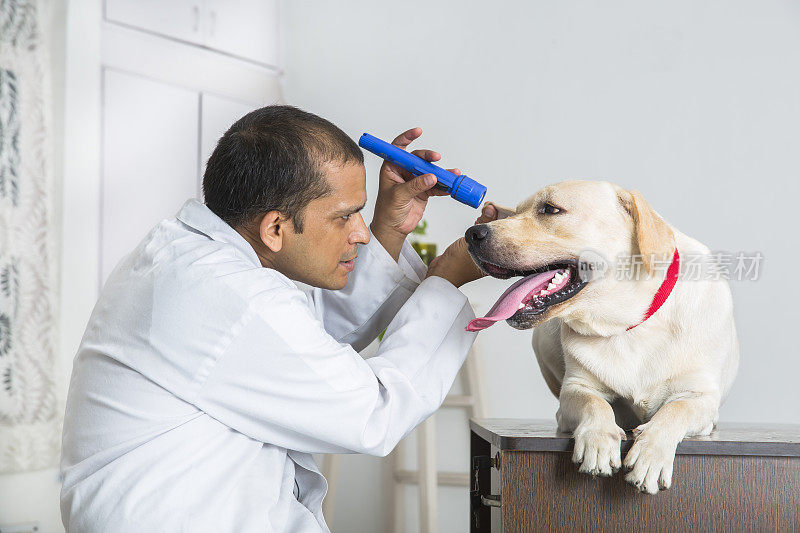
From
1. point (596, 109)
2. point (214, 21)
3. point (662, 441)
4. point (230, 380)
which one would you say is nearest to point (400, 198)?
point (230, 380)

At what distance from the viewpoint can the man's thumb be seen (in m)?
1.07

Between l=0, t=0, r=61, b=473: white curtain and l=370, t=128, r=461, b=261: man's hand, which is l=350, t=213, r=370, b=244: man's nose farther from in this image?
l=0, t=0, r=61, b=473: white curtain

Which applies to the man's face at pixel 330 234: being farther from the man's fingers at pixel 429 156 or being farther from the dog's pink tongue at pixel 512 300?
the dog's pink tongue at pixel 512 300

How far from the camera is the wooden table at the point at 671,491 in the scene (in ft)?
2.75

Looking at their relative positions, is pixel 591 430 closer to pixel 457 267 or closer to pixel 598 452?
pixel 598 452

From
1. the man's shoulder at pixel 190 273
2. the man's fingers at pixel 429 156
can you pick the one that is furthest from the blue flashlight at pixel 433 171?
the man's shoulder at pixel 190 273

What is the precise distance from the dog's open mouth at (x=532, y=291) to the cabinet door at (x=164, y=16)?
2.20 meters

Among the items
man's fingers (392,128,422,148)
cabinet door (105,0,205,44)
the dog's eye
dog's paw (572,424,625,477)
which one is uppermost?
cabinet door (105,0,205,44)

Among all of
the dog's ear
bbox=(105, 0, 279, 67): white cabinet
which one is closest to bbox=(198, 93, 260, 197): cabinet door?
bbox=(105, 0, 279, 67): white cabinet

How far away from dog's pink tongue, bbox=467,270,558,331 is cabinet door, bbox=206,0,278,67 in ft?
7.90

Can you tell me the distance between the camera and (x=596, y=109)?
2668 millimetres

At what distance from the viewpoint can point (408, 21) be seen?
299 cm

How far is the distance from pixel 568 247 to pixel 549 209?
81 mm

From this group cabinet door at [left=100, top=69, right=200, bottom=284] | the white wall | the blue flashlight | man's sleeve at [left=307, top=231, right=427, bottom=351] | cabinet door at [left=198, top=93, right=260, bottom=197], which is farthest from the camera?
cabinet door at [left=198, top=93, right=260, bottom=197]
